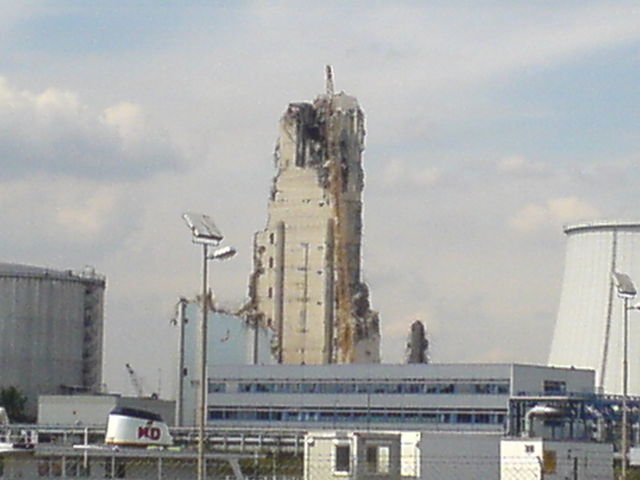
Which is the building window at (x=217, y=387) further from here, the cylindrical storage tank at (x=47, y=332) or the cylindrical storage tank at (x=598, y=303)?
the cylindrical storage tank at (x=598, y=303)

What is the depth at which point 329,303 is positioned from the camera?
111250 mm

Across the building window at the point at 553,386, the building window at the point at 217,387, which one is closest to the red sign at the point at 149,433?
the building window at the point at 553,386

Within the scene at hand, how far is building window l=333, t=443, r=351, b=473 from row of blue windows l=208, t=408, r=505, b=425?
4534 cm

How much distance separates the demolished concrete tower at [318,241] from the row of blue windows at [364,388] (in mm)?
7097

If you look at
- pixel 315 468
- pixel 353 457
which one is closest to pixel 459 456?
pixel 353 457

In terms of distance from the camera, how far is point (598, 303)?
8344 cm

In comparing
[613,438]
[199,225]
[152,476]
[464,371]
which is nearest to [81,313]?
[464,371]

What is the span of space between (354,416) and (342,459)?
4966cm

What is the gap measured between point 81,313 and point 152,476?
6084 centimetres

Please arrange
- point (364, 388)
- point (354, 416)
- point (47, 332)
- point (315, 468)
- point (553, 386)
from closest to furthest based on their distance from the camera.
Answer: point (315, 468) < point (553, 386) < point (364, 388) < point (354, 416) < point (47, 332)

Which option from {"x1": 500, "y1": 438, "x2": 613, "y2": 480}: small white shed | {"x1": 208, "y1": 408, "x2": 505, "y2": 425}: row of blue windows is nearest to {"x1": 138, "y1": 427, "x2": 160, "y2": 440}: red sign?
{"x1": 500, "y1": 438, "x2": 613, "y2": 480}: small white shed

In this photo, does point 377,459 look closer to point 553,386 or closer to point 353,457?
point 353,457

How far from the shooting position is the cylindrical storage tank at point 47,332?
117562 mm

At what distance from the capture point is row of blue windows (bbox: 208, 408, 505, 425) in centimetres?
9794
